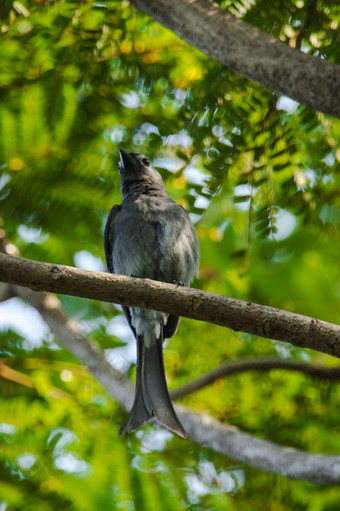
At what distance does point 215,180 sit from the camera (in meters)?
3.30

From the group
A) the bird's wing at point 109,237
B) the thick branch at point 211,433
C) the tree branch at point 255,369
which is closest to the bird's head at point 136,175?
the bird's wing at point 109,237

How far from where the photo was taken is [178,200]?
4246mm

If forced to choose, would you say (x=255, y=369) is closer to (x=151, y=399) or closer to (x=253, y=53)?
(x=151, y=399)

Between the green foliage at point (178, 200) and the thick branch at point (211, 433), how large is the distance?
1.08 feet

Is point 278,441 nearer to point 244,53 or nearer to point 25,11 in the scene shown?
point 244,53

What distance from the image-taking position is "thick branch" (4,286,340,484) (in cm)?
324

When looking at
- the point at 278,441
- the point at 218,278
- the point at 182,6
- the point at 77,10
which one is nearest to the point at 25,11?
the point at 77,10

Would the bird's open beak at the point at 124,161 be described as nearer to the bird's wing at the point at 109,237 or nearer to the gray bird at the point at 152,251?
the gray bird at the point at 152,251

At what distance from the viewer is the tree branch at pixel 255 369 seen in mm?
3869

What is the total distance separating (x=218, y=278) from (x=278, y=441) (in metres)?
1.25

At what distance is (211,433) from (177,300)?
1264 millimetres

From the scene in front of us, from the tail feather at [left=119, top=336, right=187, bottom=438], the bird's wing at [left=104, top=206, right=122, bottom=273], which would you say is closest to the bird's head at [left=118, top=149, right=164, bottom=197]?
the bird's wing at [left=104, top=206, right=122, bottom=273]

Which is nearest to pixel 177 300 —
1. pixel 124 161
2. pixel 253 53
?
pixel 253 53

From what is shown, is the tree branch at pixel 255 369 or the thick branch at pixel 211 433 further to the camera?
the tree branch at pixel 255 369
